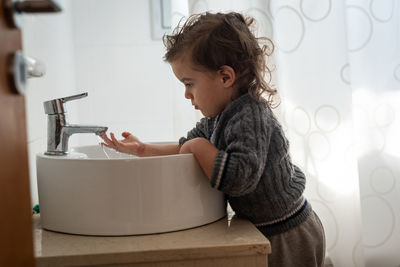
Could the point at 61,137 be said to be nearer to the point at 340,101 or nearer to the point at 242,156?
the point at 242,156

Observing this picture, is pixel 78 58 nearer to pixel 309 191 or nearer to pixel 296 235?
pixel 309 191

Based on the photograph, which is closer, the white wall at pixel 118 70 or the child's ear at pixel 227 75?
the child's ear at pixel 227 75

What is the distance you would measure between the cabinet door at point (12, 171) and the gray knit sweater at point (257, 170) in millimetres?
446

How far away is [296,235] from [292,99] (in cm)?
62

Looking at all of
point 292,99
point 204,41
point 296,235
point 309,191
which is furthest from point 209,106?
point 309,191

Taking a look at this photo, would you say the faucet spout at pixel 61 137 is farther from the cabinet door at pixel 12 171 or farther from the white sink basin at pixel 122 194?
the cabinet door at pixel 12 171

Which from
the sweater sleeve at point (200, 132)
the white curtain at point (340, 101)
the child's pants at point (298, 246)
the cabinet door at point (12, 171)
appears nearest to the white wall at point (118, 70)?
the white curtain at point (340, 101)

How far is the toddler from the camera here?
0.93 m

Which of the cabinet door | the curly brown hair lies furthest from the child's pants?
the cabinet door

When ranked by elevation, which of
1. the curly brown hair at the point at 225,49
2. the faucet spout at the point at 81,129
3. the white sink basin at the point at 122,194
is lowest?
the white sink basin at the point at 122,194

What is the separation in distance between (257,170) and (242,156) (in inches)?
1.7

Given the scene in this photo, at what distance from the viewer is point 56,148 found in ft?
3.23

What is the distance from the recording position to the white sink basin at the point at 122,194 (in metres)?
0.83

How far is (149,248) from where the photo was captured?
787 millimetres
